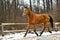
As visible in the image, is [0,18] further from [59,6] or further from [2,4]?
[59,6]

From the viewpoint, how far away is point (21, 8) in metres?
22.5

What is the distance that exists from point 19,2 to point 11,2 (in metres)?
1.25

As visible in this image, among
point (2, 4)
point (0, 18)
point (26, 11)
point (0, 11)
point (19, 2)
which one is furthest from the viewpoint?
point (19, 2)

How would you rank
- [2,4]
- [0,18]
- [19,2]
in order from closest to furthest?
[0,18] → [2,4] → [19,2]

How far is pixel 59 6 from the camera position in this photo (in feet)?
75.2

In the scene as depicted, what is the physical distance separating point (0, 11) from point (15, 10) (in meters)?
2.11

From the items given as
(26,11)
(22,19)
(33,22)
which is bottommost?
(22,19)

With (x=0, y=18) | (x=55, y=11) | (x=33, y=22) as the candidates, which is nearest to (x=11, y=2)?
(x=0, y=18)

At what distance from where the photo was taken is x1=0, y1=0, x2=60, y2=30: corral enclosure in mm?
21031

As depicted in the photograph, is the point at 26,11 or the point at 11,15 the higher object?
the point at 26,11

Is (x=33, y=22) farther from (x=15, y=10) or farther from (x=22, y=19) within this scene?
(x=15, y=10)

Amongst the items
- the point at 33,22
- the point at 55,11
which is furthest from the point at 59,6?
the point at 33,22

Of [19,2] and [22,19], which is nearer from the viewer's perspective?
[22,19]

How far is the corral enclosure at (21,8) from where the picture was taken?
21.0 m
